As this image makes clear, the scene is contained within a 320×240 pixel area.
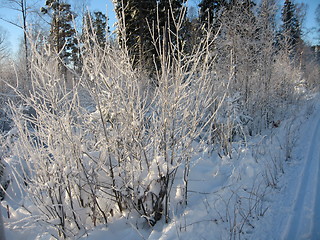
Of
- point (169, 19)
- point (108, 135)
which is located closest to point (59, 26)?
point (169, 19)

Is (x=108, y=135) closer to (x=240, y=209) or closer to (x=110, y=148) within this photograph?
(x=110, y=148)

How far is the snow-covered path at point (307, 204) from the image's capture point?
82.3 inches

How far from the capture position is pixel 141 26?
13609 millimetres

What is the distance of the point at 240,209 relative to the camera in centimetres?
248

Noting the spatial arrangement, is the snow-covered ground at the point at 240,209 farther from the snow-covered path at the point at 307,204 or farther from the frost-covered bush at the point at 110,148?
the frost-covered bush at the point at 110,148

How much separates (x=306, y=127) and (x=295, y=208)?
14.0 ft

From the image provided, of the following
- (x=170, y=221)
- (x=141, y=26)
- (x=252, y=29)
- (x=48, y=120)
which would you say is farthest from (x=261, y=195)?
(x=141, y=26)

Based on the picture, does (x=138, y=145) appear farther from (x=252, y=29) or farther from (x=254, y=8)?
(x=254, y=8)

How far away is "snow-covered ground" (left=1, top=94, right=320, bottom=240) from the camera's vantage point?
220 centimetres

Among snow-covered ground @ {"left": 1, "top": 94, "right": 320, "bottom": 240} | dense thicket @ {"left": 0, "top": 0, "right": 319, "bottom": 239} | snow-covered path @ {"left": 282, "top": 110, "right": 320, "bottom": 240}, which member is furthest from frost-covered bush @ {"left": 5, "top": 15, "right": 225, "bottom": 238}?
snow-covered path @ {"left": 282, "top": 110, "right": 320, "bottom": 240}

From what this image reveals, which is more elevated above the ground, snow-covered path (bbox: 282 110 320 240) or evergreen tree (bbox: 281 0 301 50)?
evergreen tree (bbox: 281 0 301 50)

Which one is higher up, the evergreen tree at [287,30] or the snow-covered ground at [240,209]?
the evergreen tree at [287,30]

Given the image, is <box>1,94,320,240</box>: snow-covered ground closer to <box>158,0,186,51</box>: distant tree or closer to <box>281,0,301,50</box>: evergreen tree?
<box>158,0,186,51</box>: distant tree

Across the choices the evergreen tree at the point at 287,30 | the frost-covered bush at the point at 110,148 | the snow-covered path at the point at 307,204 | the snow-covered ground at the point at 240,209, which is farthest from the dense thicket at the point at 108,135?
the evergreen tree at the point at 287,30
